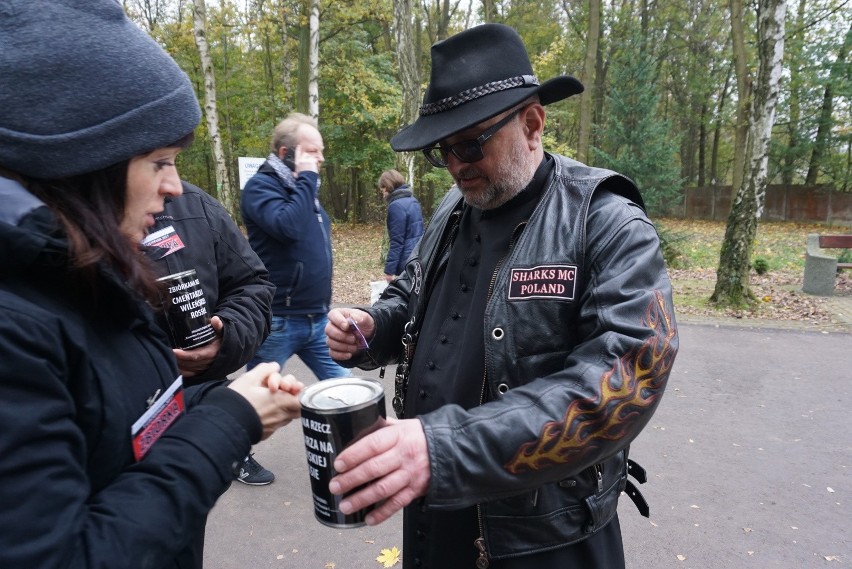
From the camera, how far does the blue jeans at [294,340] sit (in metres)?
4.14

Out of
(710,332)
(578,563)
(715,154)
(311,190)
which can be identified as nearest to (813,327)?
(710,332)

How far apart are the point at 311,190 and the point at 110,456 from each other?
126 inches

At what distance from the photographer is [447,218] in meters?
2.20

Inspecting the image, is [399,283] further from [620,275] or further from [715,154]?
[715,154]

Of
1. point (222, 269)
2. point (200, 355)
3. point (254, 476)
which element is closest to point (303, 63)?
point (254, 476)

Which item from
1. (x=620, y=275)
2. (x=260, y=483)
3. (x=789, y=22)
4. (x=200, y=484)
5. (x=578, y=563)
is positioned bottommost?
(x=260, y=483)

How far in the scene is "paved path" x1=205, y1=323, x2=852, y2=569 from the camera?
319cm

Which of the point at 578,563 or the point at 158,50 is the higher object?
the point at 158,50

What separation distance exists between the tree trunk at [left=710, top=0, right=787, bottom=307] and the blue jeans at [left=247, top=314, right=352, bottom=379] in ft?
21.7

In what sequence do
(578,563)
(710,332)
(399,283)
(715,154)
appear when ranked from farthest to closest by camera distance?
(715,154)
(710,332)
(399,283)
(578,563)

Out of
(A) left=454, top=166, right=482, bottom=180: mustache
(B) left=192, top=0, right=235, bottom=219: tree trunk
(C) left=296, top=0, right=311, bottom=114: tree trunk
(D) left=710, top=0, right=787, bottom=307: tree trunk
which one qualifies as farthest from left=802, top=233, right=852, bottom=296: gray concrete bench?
(C) left=296, top=0, right=311, bottom=114: tree trunk

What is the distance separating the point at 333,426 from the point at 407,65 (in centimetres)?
1124

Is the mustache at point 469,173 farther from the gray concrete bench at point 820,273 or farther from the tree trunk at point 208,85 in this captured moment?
the tree trunk at point 208,85

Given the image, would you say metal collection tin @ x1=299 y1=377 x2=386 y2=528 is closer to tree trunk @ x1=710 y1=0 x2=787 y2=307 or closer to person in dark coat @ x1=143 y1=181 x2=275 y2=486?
person in dark coat @ x1=143 y1=181 x2=275 y2=486
